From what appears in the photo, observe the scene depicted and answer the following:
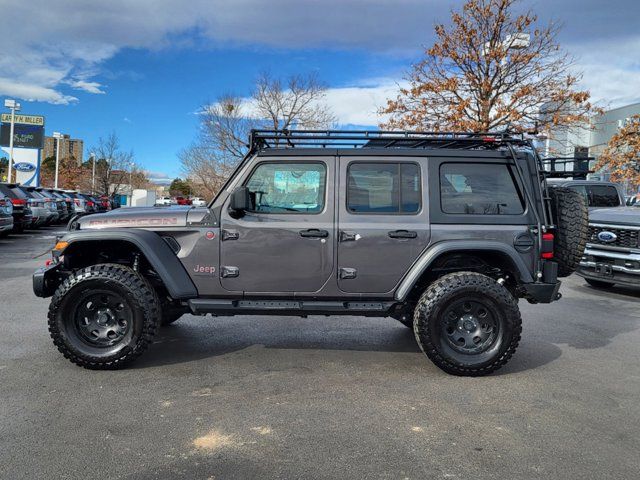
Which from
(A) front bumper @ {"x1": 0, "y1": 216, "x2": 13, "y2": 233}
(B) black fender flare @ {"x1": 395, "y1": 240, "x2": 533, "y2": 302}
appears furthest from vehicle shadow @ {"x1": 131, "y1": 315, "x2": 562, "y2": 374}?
(A) front bumper @ {"x1": 0, "y1": 216, "x2": 13, "y2": 233}

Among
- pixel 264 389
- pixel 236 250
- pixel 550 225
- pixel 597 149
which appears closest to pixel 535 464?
pixel 264 389

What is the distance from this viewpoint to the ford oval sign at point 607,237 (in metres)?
8.61

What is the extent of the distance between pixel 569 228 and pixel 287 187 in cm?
267

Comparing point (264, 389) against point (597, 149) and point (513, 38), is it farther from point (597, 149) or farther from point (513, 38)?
point (597, 149)

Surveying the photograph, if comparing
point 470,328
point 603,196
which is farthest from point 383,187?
point 603,196

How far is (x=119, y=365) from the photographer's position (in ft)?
15.0

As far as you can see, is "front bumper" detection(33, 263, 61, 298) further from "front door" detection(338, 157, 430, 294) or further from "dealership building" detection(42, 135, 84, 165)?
"dealership building" detection(42, 135, 84, 165)

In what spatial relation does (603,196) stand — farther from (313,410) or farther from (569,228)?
(313,410)

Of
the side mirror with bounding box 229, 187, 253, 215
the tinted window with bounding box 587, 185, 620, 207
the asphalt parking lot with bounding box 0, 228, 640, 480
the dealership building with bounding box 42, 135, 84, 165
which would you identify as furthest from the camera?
the dealership building with bounding box 42, 135, 84, 165

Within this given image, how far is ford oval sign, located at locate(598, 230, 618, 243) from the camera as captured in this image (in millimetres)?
8609

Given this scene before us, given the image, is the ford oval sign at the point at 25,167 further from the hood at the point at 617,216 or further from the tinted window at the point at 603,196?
the hood at the point at 617,216

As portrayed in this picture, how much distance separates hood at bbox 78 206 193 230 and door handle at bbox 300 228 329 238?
42.4 inches

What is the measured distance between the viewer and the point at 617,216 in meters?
8.73

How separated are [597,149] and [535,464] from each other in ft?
101
